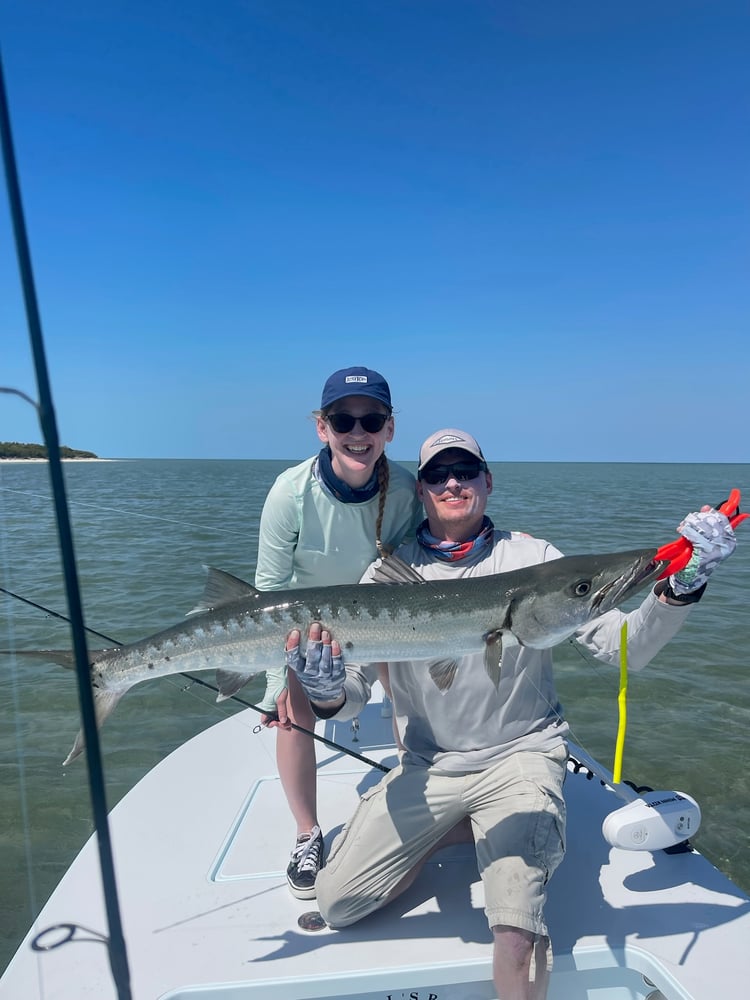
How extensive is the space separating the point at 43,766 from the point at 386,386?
4.96 m

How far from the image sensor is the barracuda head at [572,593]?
2.87 meters

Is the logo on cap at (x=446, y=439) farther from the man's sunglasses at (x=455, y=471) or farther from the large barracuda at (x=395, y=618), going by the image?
the large barracuda at (x=395, y=618)

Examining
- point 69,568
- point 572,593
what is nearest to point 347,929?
point 572,593

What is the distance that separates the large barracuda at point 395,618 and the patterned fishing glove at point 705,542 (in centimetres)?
13

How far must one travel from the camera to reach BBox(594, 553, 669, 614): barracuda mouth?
2826mm

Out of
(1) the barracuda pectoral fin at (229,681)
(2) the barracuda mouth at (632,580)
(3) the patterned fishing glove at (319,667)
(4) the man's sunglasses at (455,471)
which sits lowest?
(1) the barracuda pectoral fin at (229,681)

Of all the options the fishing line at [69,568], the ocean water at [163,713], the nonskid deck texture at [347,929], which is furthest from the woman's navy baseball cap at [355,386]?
the nonskid deck texture at [347,929]

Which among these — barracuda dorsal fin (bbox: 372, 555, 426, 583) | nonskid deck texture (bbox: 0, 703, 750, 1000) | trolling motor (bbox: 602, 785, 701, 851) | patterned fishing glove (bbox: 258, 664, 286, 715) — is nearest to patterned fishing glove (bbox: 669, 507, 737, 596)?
trolling motor (bbox: 602, 785, 701, 851)

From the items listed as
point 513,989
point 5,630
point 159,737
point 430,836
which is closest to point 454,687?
point 430,836

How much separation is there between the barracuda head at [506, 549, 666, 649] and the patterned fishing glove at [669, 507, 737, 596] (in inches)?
5.3

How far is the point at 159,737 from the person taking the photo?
6562mm

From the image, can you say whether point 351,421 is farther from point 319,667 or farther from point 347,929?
point 347,929

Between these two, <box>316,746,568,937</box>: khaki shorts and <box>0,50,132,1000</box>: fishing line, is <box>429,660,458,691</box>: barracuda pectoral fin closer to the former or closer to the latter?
<box>316,746,568,937</box>: khaki shorts

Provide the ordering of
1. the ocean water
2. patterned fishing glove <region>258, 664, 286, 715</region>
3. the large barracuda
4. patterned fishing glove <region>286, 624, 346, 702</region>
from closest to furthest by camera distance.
Answer: the large barracuda → patterned fishing glove <region>286, 624, 346, 702</region> → patterned fishing glove <region>258, 664, 286, 715</region> → the ocean water
